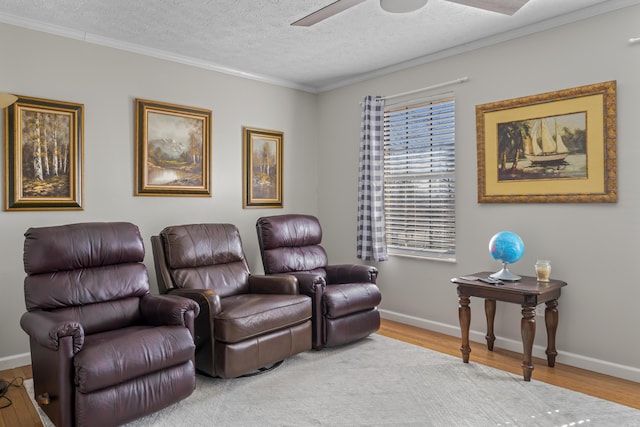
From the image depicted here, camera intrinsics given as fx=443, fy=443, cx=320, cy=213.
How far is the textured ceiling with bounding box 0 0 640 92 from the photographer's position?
3076 mm

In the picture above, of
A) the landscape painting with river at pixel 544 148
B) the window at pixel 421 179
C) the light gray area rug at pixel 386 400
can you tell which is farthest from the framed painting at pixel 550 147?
the light gray area rug at pixel 386 400

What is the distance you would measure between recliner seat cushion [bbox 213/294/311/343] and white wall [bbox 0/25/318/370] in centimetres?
119

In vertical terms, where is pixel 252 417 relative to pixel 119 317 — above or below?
below

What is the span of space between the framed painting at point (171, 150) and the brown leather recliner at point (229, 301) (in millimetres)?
599

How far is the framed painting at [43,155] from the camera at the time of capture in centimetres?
321

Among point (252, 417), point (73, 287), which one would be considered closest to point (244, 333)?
point (252, 417)

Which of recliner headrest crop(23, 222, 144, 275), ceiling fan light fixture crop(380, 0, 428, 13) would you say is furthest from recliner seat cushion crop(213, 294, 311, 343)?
ceiling fan light fixture crop(380, 0, 428, 13)

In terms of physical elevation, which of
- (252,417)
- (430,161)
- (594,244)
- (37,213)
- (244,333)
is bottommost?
(252,417)

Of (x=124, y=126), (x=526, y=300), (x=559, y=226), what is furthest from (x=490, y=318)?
(x=124, y=126)

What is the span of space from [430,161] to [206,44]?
7.50ft

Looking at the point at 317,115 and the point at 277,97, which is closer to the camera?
the point at 277,97

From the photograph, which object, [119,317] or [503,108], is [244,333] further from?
[503,108]

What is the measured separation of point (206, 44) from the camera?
3807 millimetres

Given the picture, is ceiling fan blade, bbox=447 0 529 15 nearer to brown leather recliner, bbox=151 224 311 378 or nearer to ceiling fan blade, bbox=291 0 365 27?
ceiling fan blade, bbox=291 0 365 27
